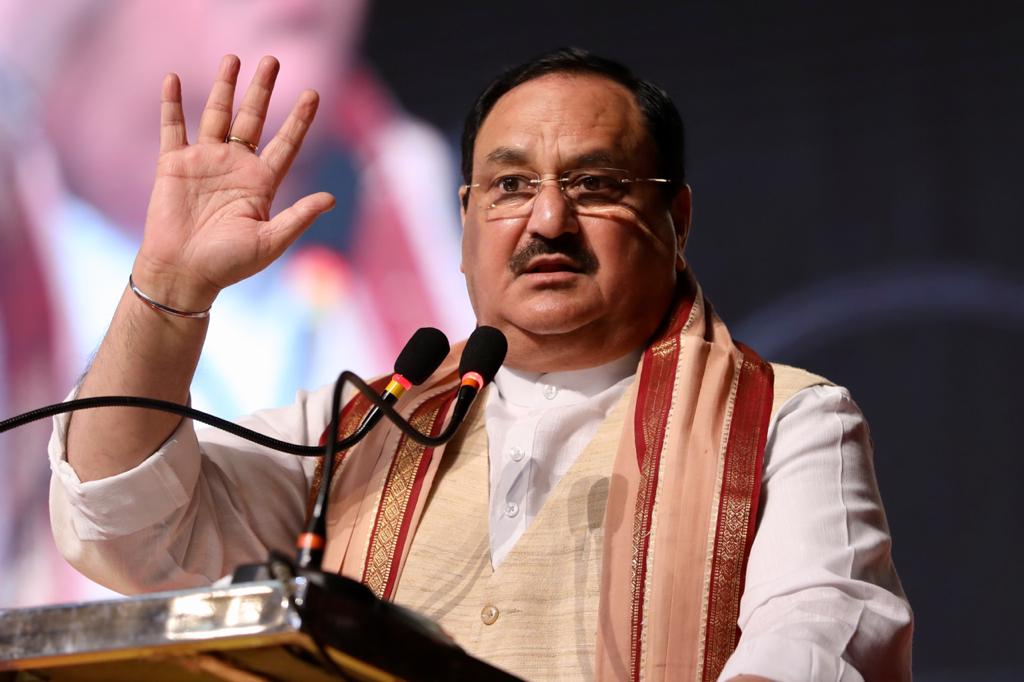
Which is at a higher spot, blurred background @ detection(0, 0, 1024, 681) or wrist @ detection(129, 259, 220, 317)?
blurred background @ detection(0, 0, 1024, 681)

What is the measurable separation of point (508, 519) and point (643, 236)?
594 millimetres

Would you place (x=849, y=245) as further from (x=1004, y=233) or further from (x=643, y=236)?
(x=643, y=236)

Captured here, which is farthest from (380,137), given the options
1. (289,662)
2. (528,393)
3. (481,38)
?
(289,662)

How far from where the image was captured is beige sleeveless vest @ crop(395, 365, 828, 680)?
2100 mm

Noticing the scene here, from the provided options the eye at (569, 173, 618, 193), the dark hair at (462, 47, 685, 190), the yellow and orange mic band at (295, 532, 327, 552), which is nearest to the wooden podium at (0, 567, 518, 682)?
the yellow and orange mic band at (295, 532, 327, 552)

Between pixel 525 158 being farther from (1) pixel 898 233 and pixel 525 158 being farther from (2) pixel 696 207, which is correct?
(1) pixel 898 233

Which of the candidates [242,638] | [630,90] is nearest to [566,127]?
[630,90]

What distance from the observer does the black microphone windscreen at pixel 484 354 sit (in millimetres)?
1863

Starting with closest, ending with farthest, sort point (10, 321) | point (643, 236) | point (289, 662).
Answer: point (289, 662)
point (643, 236)
point (10, 321)

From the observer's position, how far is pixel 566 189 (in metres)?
A: 2.48

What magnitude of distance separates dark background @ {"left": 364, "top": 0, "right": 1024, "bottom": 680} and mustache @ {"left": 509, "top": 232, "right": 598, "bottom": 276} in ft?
3.72

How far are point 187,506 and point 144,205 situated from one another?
1.82 m

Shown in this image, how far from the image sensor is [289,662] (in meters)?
1.29

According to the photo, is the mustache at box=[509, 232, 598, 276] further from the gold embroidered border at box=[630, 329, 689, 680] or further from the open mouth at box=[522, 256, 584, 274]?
the gold embroidered border at box=[630, 329, 689, 680]
